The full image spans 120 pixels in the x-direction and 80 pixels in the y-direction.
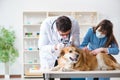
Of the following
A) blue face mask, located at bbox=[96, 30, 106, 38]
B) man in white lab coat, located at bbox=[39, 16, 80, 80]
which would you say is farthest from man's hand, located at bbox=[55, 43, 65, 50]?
blue face mask, located at bbox=[96, 30, 106, 38]

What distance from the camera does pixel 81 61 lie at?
1.96m

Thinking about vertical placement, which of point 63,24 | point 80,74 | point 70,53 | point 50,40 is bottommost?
point 80,74

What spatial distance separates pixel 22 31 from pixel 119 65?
423cm

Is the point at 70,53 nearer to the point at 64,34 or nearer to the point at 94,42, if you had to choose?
the point at 64,34

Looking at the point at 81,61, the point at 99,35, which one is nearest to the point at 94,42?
the point at 99,35

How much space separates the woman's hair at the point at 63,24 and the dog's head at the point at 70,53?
0.16 m

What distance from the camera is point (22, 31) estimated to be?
237 inches

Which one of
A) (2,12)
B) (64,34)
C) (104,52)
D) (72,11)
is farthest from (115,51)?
(2,12)

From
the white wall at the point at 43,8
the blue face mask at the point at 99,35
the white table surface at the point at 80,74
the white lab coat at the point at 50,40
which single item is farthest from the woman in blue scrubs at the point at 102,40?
the white wall at the point at 43,8

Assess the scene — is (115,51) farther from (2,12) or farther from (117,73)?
(2,12)

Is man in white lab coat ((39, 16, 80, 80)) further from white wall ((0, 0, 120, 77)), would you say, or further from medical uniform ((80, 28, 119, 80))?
white wall ((0, 0, 120, 77))

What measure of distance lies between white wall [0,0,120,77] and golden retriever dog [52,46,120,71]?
4.19m

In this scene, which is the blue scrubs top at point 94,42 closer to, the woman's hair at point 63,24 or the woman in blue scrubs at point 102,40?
the woman in blue scrubs at point 102,40

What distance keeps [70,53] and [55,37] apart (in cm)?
28
